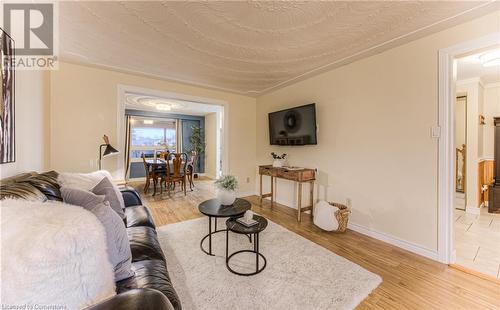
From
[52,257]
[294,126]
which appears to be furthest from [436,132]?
[52,257]

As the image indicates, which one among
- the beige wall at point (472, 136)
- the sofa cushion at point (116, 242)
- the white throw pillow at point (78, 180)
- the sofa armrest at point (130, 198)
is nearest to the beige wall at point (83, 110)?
the sofa armrest at point (130, 198)

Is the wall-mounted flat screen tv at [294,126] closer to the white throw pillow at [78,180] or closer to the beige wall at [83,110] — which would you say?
the beige wall at [83,110]

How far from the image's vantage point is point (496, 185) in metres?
3.33

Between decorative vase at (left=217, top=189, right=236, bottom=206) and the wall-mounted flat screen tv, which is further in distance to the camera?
the wall-mounted flat screen tv

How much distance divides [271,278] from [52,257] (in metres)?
1.55

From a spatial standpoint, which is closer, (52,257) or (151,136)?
(52,257)

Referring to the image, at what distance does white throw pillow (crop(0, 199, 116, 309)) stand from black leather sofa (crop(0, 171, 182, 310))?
0.36ft

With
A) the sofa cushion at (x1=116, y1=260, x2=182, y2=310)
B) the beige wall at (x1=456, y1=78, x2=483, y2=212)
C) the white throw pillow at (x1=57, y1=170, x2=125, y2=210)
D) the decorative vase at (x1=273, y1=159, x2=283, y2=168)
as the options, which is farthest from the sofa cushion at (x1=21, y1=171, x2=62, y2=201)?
the beige wall at (x1=456, y1=78, x2=483, y2=212)

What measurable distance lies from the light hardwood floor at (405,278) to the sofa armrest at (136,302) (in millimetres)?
1430

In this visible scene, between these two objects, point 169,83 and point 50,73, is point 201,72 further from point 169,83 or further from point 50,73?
point 50,73

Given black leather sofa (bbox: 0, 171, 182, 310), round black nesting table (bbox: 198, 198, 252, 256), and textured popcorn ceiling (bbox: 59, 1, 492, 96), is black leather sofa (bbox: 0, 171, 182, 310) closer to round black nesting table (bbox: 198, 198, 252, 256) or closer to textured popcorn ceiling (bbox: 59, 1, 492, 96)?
round black nesting table (bbox: 198, 198, 252, 256)

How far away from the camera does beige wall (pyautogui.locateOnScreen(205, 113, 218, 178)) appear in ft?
23.2

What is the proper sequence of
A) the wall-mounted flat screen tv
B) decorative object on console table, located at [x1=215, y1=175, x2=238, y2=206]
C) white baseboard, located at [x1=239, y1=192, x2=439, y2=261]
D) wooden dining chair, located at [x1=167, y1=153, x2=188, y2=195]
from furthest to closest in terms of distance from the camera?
wooden dining chair, located at [x1=167, y1=153, x2=188, y2=195]
the wall-mounted flat screen tv
decorative object on console table, located at [x1=215, y1=175, x2=238, y2=206]
white baseboard, located at [x1=239, y1=192, x2=439, y2=261]

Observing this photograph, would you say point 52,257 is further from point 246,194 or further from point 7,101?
point 246,194
